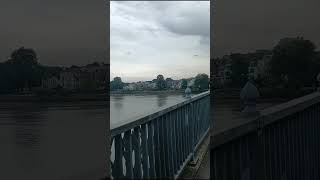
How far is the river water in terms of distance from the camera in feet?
4.69

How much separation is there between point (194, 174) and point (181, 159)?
0.18 meters

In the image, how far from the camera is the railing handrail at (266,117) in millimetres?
1437

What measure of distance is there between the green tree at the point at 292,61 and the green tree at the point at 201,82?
1.02m

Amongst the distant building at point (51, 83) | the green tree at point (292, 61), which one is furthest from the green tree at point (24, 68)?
the green tree at point (292, 61)

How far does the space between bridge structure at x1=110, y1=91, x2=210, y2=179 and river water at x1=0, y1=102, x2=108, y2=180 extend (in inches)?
10.7

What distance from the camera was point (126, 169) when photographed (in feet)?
3.67

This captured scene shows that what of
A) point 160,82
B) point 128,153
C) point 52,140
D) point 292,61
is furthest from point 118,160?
point 292,61

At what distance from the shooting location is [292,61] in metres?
2.11

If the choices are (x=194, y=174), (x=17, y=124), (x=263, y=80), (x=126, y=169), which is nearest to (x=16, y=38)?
(x=17, y=124)

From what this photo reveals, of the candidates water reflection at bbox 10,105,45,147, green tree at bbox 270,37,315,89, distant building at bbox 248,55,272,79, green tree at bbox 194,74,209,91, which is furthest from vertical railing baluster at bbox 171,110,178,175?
green tree at bbox 270,37,315,89

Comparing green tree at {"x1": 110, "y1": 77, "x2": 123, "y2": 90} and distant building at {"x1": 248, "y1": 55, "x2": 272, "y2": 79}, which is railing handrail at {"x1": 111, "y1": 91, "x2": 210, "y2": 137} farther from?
distant building at {"x1": 248, "y1": 55, "x2": 272, "y2": 79}

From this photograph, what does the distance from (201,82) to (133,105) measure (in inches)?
7.8

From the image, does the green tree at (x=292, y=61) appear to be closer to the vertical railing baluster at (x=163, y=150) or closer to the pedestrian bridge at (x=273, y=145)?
the pedestrian bridge at (x=273, y=145)

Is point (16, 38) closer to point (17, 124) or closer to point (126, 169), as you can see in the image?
point (17, 124)
